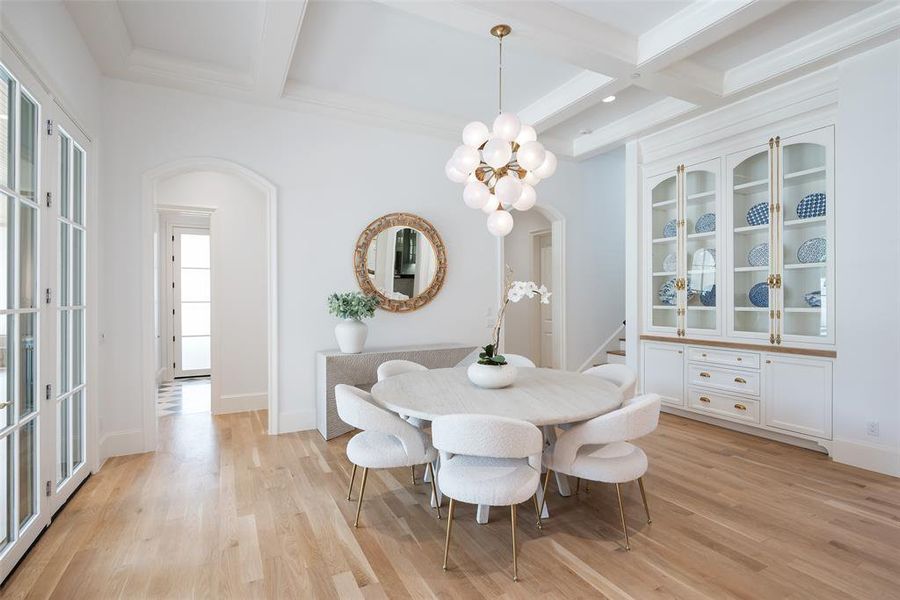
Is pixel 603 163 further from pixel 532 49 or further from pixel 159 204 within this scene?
pixel 159 204

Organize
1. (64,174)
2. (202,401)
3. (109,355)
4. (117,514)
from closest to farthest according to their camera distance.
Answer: (117,514), (64,174), (109,355), (202,401)

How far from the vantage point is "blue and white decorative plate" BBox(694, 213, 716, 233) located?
4.34 metres

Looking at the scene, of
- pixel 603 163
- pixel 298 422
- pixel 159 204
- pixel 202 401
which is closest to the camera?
pixel 298 422

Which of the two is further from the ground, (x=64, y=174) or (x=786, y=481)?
(x=64, y=174)

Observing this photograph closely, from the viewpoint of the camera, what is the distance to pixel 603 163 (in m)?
6.09

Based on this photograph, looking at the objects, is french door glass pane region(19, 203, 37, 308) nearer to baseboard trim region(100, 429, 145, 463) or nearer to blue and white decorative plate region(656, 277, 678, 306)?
baseboard trim region(100, 429, 145, 463)

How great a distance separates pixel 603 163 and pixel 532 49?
11.0ft

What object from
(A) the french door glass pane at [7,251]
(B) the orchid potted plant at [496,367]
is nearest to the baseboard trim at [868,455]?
(B) the orchid potted plant at [496,367]

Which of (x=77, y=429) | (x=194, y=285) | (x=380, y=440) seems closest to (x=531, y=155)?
(x=380, y=440)

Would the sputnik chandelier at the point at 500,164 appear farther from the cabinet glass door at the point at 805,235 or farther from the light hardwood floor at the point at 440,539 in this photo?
the cabinet glass door at the point at 805,235

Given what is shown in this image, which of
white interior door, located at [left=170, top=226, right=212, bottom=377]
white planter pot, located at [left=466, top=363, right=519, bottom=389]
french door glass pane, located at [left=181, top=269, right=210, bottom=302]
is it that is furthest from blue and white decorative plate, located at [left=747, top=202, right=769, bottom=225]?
french door glass pane, located at [left=181, top=269, right=210, bottom=302]

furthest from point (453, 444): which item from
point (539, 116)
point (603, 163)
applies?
point (603, 163)

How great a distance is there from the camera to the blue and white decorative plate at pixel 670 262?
4.70 metres

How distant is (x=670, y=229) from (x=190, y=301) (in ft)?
21.7
